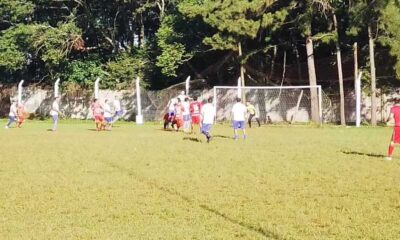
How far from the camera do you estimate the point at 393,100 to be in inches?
1415

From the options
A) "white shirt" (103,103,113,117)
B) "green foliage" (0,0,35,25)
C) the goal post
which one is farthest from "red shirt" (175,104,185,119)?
"green foliage" (0,0,35,25)

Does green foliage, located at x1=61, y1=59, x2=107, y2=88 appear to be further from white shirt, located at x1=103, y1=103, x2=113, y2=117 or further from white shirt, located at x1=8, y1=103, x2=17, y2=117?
white shirt, located at x1=103, y1=103, x2=113, y2=117

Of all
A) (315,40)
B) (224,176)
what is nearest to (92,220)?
(224,176)

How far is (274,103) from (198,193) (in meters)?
27.5

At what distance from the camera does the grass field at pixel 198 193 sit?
7.33m

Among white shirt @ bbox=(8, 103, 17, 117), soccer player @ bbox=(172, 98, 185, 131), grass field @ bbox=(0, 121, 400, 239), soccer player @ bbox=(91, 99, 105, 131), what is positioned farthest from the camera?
white shirt @ bbox=(8, 103, 17, 117)

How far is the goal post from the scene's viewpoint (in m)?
36.4

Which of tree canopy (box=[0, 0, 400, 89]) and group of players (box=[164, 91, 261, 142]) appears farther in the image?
tree canopy (box=[0, 0, 400, 89])

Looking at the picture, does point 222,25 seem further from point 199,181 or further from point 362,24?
point 199,181

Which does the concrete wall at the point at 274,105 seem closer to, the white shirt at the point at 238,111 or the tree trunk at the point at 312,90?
the tree trunk at the point at 312,90

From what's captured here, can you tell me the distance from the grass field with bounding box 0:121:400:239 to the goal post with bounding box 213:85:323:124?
60.6ft

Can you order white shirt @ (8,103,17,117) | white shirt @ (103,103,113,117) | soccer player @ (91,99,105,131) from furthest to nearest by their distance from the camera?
white shirt @ (8,103,17,117), white shirt @ (103,103,113,117), soccer player @ (91,99,105,131)

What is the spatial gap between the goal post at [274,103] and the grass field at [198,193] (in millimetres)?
18486

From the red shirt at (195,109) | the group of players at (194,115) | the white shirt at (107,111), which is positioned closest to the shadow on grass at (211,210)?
the group of players at (194,115)
